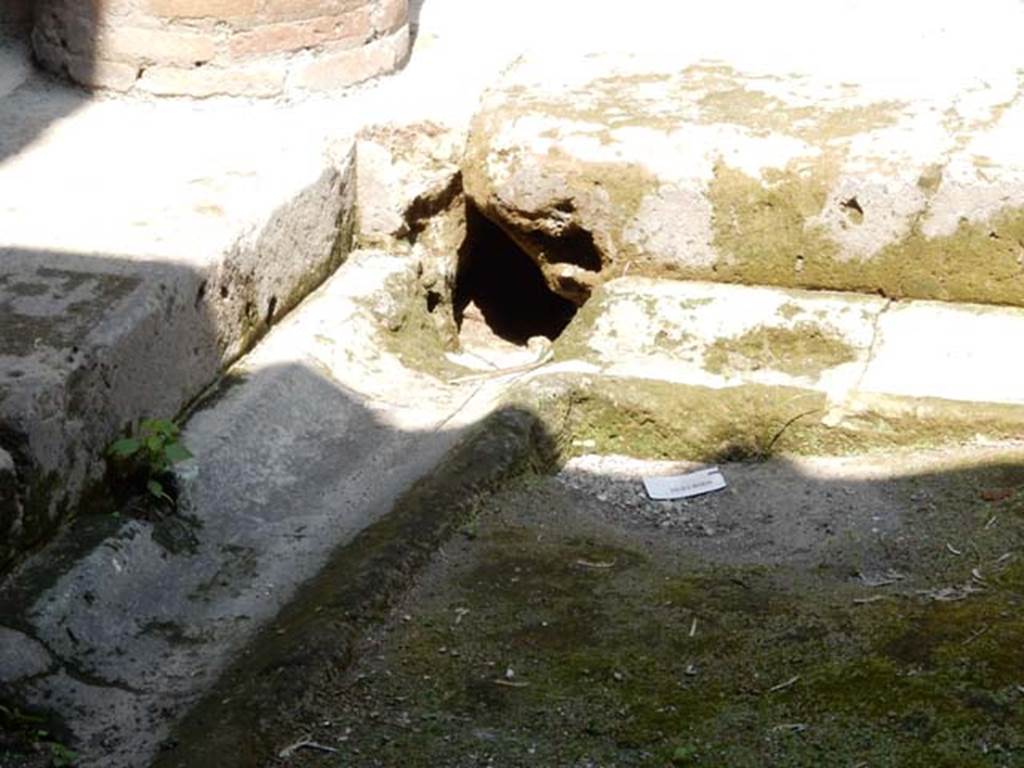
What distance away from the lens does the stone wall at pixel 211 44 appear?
18.9 ft

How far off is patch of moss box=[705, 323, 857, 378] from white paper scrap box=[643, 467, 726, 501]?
38cm

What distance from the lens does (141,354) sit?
4.37 m

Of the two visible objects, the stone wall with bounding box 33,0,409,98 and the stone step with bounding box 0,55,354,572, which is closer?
the stone step with bounding box 0,55,354,572

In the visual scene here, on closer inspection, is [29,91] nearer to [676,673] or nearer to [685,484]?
[685,484]

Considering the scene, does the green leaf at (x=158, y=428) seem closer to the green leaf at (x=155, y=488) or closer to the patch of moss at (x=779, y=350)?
the green leaf at (x=155, y=488)

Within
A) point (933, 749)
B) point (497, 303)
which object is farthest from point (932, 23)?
point (933, 749)

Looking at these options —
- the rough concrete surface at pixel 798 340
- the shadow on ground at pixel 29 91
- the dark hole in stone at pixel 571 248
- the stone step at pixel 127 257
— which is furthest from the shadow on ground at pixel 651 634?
the shadow on ground at pixel 29 91

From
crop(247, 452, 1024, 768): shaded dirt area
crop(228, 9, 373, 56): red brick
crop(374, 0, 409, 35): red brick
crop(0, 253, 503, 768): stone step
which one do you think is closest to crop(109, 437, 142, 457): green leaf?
crop(0, 253, 503, 768): stone step

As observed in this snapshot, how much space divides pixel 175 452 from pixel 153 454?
0.06m

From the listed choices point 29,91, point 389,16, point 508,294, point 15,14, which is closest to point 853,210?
point 508,294

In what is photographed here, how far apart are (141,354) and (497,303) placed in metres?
2.38

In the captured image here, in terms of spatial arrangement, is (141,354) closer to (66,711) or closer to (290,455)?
(290,455)

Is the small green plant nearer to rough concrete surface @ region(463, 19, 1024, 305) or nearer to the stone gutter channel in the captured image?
the stone gutter channel

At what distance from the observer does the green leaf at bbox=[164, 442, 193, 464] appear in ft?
14.0
